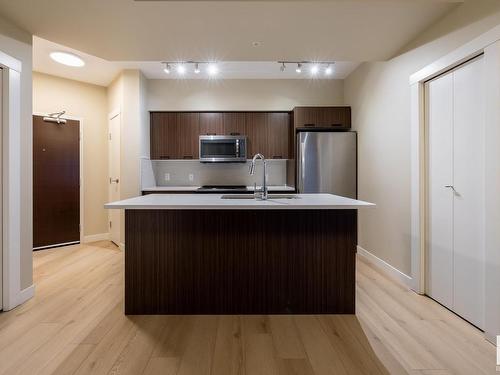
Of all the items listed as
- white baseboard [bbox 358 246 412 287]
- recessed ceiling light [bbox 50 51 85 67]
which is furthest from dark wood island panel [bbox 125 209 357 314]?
recessed ceiling light [bbox 50 51 85 67]

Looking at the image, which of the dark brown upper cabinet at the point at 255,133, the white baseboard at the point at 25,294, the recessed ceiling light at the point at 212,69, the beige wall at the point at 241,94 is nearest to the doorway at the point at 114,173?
the beige wall at the point at 241,94

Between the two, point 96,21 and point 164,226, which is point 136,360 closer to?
point 164,226

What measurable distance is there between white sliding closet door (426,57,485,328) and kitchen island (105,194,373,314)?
2.73ft

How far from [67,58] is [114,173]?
1.67 meters

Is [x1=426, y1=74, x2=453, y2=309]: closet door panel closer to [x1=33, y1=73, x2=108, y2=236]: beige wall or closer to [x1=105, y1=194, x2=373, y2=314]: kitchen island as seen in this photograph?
[x1=105, y1=194, x2=373, y2=314]: kitchen island

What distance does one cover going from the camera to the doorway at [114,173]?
4219 mm

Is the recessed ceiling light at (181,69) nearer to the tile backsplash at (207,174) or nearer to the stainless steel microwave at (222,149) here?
the stainless steel microwave at (222,149)

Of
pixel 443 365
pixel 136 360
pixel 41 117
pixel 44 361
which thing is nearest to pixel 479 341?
pixel 443 365

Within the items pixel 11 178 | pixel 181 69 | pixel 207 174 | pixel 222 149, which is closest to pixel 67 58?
pixel 181 69

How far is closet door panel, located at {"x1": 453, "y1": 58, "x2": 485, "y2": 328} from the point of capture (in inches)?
76.9

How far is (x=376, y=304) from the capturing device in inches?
92.6

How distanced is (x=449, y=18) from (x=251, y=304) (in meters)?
2.75

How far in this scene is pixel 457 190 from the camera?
2.18 m

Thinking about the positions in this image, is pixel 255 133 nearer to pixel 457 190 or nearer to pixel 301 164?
pixel 301 164
